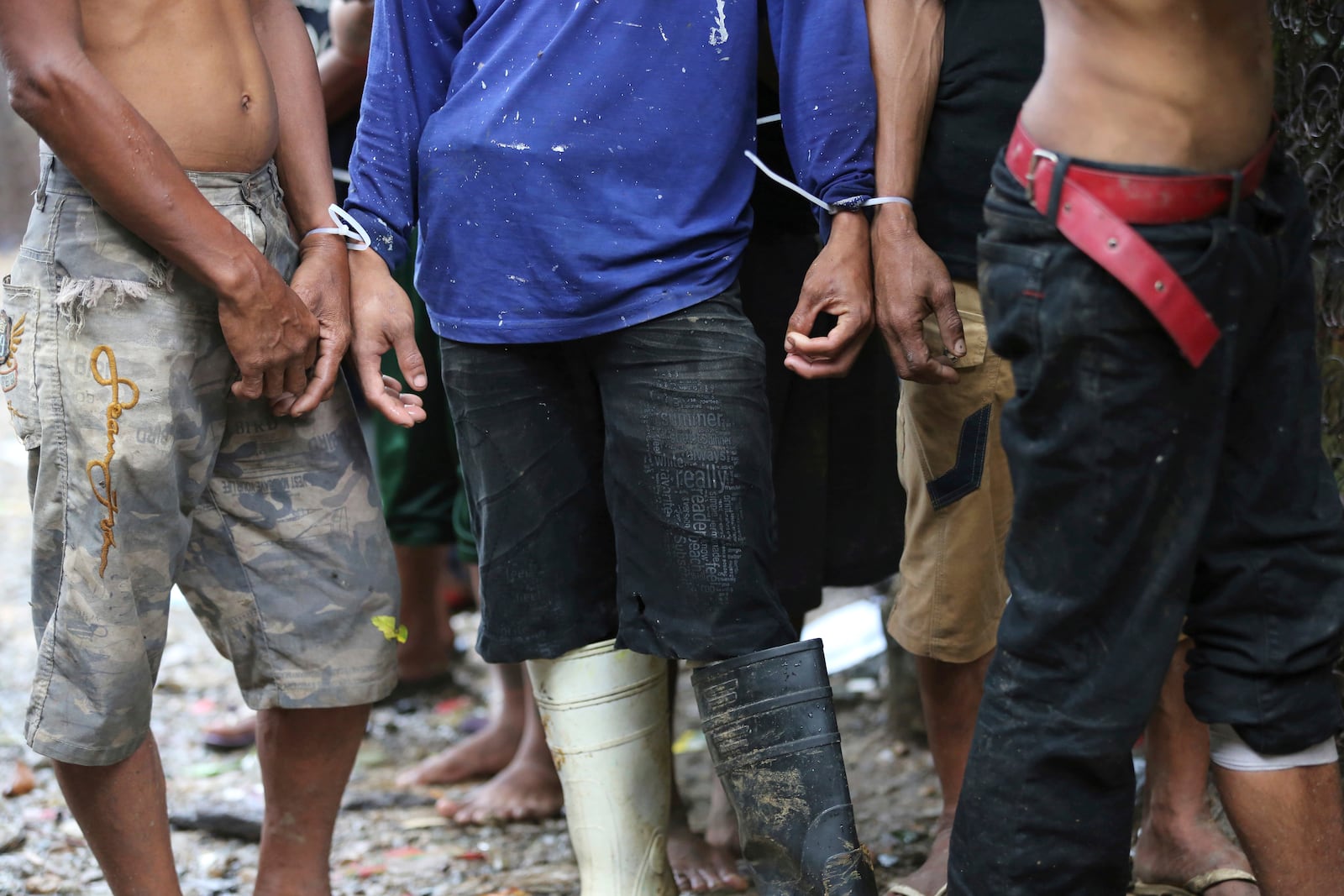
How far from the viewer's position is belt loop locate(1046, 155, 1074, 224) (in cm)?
155

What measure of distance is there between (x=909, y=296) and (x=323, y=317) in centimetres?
94

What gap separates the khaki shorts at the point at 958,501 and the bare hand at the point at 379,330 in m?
0.86

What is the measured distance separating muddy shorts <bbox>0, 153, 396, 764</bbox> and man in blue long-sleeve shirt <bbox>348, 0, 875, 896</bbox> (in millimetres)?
244

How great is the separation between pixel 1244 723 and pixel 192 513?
1615 mm

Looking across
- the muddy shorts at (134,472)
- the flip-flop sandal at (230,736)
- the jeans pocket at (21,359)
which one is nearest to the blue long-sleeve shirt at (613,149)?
the muddy shorts at (134,472)

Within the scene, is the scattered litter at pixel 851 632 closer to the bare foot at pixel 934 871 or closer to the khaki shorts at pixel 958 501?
the bare foot at pixel 934 871

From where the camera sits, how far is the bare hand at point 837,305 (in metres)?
1.95

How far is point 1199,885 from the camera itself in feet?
7.57

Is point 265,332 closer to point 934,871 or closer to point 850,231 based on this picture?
point 850,231

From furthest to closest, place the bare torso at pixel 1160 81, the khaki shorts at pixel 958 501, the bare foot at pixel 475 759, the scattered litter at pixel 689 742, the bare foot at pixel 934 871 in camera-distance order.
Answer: the scattered litter at pixel 689 742
the bare foot at pixel 475 759
the bare foot at pixel 934 871
the khaki shorts at pixel 958 501
the bare torso at pixel 1160 81

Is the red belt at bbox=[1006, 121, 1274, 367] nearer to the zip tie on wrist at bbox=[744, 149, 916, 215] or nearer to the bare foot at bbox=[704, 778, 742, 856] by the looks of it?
the zip tie on wrist at bbox=[744, 149, 916, 215]

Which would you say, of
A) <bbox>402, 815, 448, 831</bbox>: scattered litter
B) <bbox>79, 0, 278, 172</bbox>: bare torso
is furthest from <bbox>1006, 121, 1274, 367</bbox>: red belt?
<bbox>402, 815, 448, 831</bbox>: scattered litter

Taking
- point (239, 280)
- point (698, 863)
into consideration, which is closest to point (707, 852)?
point (698, 863)

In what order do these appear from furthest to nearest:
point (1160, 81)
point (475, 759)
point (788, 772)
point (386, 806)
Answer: point (475, 759)
point (386, 806)
point (788, 772)
point (1160, 81)
